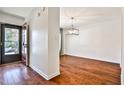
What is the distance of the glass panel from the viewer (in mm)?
4270

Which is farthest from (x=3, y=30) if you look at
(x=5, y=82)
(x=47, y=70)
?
(x=47, y=70)

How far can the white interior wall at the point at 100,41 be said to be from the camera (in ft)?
14.6

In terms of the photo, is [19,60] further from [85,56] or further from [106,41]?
[106,41]

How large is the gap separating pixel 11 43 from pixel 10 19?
1.17 meters

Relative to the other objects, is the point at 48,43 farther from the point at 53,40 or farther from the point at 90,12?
the point at 90,12

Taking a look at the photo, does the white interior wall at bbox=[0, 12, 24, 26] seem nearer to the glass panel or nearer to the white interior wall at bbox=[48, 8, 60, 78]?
the glass panel

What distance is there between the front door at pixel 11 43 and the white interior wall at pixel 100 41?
392 centimetres

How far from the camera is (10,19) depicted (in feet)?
13.8

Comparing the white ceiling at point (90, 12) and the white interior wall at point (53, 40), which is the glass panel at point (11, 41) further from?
the white interior wall at point (53, 40)

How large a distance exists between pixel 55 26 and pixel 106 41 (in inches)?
135

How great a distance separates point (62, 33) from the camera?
7.45 m

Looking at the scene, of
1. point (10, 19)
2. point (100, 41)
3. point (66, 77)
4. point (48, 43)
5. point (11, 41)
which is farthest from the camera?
point (100, 41)

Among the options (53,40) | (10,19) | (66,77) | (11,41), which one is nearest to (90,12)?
(53,40)

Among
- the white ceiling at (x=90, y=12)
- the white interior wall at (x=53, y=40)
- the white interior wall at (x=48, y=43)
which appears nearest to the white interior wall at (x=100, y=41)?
the white ceiling at (x=90, y=12)
